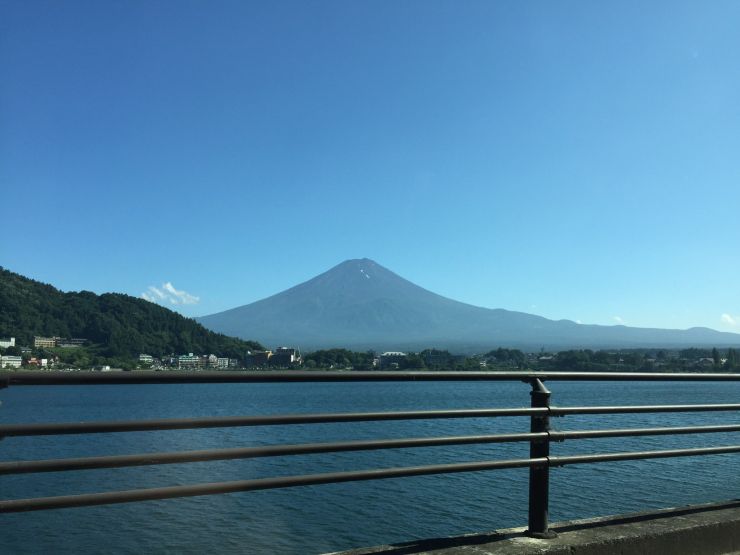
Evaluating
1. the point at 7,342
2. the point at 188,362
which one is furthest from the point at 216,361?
the point at 7,342

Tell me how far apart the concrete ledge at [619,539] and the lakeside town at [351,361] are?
152ft

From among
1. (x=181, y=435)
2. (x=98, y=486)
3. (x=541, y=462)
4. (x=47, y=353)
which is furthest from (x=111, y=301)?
(x=541, y=462)

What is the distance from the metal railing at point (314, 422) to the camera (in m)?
2.74

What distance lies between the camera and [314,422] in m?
3.48

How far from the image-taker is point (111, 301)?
8525 centimetres

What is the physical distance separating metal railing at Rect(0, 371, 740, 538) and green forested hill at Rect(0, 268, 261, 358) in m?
69.4

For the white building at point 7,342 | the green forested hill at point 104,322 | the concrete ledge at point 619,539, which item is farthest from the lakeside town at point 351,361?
the concrete ledge at point 619,539

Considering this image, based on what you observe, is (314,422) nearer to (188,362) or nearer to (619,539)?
(619,539)

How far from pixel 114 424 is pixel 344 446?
1070mm

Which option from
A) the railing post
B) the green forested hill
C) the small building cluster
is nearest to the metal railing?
the railing post

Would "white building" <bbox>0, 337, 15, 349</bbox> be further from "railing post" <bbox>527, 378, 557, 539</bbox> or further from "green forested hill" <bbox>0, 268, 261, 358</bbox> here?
"railing post" <bbox>527, 378, 557, 539</bbox>

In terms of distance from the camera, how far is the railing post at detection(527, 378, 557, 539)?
3.77 m

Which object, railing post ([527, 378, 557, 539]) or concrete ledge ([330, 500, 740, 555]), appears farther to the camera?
railing post ([527, 378, 557, 539])

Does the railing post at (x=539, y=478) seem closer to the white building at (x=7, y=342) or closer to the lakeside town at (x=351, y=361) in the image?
the lakeside town at (x=351, y=361)
